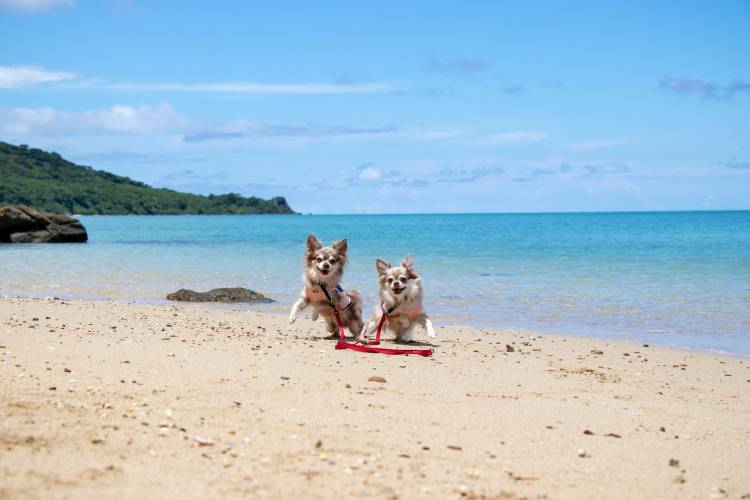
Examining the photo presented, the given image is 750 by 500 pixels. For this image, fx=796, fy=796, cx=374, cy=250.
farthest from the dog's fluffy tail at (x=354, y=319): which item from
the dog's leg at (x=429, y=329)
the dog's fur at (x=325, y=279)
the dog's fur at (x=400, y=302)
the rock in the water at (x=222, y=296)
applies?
the rock in the water at (x=222, y=296)

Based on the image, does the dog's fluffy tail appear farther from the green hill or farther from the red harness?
the green hill

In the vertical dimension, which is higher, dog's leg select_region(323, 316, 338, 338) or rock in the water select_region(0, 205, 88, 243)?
rock in the water select_region(0, 205, 88, 243)

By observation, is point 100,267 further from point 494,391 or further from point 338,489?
point 338,489

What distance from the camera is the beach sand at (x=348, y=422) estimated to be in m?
4.52

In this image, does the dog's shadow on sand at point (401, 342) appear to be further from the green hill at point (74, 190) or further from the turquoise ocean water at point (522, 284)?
the green hill at point (74, 190)

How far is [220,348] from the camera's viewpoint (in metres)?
9.20

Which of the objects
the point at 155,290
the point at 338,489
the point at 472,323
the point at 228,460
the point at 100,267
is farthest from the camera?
the point at 100,267

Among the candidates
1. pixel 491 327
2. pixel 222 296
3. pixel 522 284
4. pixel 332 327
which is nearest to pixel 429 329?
pixel 332 327

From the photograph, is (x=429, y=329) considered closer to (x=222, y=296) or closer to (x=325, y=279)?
(x=325, y=279)

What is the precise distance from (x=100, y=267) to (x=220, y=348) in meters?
18.8

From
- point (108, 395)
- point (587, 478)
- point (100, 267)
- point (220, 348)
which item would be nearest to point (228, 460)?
point (108, 395)

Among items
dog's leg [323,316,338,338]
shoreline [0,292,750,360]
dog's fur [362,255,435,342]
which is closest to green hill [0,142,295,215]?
shoreline [0,292,750,360]

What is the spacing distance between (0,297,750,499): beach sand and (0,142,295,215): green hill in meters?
126

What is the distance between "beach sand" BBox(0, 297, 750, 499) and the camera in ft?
14.8
